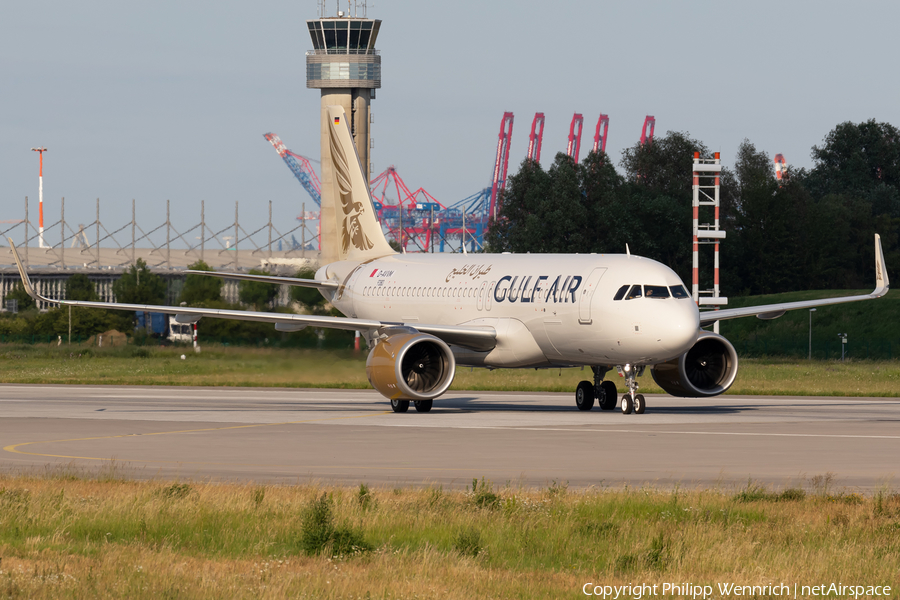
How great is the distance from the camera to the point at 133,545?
12680 millimetres

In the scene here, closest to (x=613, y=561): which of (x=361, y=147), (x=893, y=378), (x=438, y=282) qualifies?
(x=438, y=282)

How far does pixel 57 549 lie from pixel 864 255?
112 metres

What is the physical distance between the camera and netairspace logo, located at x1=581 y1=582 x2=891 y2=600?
10.5m

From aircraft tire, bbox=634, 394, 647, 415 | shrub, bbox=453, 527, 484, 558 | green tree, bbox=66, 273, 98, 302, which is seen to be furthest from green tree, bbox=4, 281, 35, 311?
shrub, bbox=453, 527, 484, 558

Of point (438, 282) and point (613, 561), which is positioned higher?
point (438, 282)

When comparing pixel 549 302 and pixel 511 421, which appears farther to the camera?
pixel 549 302

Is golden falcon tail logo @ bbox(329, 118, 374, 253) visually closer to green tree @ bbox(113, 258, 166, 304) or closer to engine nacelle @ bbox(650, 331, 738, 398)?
engine nacelle @ bbox(650, 331, 738, 398)

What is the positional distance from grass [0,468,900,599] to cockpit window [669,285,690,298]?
15.8 m

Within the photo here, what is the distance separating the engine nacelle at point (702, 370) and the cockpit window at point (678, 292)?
8.28ft

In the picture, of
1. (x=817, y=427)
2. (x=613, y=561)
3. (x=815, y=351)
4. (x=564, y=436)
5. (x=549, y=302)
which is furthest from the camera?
(x=815, y=351)

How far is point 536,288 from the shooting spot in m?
35.5

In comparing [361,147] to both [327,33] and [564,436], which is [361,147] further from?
[564,436]

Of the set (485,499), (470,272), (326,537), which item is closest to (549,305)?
(470,272)

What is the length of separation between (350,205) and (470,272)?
9902 mm
